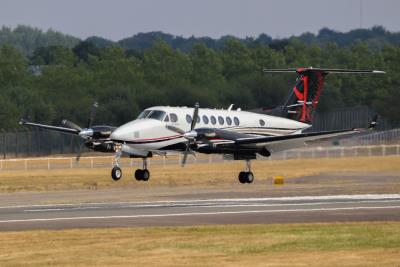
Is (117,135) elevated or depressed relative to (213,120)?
depressed

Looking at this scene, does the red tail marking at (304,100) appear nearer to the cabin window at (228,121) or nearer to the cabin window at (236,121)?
the cabin window at (236,121)

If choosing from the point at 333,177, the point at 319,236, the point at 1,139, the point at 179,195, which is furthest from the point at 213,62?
the point at 319,236

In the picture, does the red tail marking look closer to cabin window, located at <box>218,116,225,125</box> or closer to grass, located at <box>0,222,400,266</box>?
cabin window, located at <box>218,116,225,125</box>

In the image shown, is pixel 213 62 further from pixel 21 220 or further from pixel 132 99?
pixel 21 220

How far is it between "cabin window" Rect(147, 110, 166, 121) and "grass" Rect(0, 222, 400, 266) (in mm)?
20769

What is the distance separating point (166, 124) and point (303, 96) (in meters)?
12.9

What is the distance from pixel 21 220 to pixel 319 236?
527 inches

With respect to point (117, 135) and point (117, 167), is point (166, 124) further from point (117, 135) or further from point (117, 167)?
point (117, 167)

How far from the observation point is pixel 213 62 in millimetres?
153125

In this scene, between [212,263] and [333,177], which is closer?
[212,263]

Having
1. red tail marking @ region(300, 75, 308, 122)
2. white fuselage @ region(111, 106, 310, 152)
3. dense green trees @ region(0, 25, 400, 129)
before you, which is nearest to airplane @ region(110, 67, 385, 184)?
white fuselage @ region(111, 106, 310, 152)

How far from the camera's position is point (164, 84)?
429 ft

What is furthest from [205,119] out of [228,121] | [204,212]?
[204,212]

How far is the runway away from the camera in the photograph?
45.3 meters
